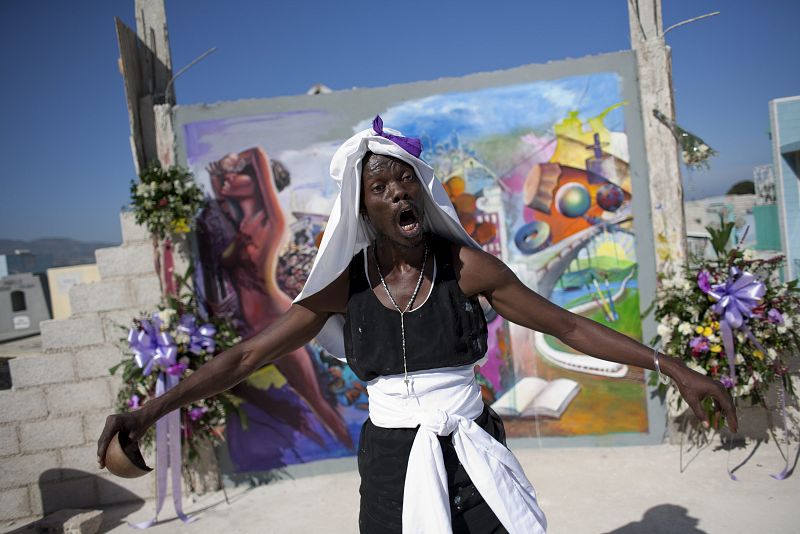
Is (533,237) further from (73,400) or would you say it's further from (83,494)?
(83,494)

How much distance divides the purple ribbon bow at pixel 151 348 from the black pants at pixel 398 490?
2813mm

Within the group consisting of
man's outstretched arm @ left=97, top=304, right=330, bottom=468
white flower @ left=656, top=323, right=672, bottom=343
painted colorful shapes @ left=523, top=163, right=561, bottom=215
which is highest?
painted colorful shapes @ left=523, top=163, right=561, bottom=215

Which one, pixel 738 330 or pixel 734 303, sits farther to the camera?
pixel 738 330

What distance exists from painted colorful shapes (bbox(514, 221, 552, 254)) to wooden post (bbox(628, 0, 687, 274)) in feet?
3.00

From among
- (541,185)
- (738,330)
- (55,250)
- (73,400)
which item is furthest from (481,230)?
(55,250)

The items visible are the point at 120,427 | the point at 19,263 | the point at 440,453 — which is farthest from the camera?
the point at 19,263

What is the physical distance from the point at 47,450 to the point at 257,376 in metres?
1.87

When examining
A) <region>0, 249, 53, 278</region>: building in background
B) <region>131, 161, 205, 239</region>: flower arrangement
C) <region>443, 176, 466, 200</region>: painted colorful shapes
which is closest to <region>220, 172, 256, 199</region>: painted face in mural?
<region>131, 161, 205, 239</region>: flower arrangement

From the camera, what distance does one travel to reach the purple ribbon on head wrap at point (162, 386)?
14.8 ft

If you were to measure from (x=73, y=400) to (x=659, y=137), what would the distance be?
550cm

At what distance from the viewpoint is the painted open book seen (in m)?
5.06

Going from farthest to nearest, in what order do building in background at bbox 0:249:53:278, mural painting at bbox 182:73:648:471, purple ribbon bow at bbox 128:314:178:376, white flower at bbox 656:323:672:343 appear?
building in background at bbox 0:249:53:278
mural painting at bbox 182:73:648:471
white flower at bbox 656:323:672:343
purple ribbon bow at bbox 128:314:178:376

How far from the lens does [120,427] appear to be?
6.32ft

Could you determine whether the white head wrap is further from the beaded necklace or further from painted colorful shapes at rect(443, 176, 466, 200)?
painted colorful shapes at rect(443, 176, 466, 200)
